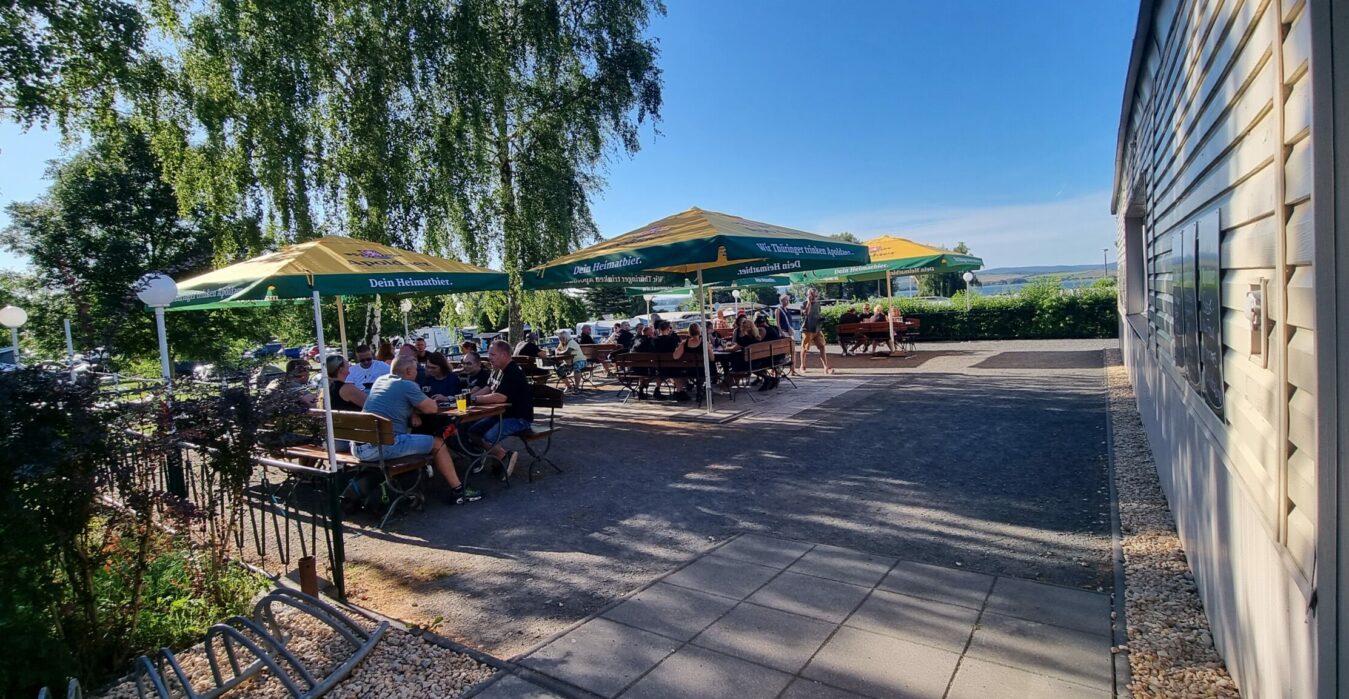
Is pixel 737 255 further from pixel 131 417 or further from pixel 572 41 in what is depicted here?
pixel 572 41

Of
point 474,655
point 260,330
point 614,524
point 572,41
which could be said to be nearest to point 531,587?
point 474,655

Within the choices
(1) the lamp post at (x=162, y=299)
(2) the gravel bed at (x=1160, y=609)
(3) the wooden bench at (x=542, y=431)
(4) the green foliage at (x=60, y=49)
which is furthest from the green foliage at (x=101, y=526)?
(4) the green foliage at (x=60, y=49)

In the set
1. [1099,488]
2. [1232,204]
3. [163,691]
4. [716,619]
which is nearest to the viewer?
[1232,204]

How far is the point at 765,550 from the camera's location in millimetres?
4520

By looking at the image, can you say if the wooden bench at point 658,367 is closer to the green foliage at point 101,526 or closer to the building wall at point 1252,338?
the building wall at point 1252,338

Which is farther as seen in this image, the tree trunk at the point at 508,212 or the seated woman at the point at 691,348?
the tree trunk at the point at 508,212

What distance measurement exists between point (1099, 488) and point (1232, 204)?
3670mm

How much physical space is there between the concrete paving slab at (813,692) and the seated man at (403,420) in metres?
3.99

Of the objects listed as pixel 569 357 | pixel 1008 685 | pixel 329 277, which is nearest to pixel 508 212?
pixel 569 357

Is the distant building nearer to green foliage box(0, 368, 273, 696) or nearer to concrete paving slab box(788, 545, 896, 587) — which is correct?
concrete paving slab box(788, 545, 896, 587)

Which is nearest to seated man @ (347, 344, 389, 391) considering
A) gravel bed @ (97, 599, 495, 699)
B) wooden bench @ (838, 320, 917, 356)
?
gravel bed @ (97, 599, 495, 699)

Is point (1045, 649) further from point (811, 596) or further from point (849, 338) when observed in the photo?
point (849, 338)

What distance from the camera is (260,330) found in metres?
22.7

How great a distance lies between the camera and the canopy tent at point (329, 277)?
6.21 metres
